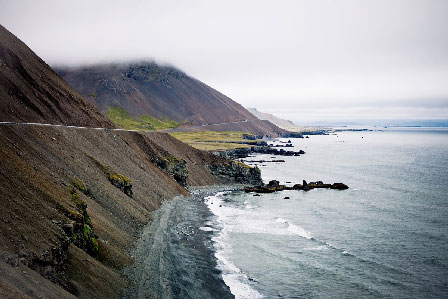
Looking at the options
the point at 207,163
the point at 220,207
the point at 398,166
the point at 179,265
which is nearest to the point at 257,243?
the point at 179,265

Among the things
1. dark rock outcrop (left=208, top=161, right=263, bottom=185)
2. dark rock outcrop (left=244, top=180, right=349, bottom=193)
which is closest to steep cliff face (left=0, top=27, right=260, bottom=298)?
dark rock outcrop (left=208, top=161, right=263, bottom=185)

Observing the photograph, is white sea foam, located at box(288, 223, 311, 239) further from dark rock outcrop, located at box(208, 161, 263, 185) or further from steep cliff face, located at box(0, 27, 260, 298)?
dark rock outcrop, located at box(208, 161, 263, 185)

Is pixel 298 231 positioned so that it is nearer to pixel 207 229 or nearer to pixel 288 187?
pixel 207 229

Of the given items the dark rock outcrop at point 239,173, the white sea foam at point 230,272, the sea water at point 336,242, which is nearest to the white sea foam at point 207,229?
the white sea foam at point 230,272

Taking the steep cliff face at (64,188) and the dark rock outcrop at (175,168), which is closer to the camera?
the steep cliff face at (64,188)

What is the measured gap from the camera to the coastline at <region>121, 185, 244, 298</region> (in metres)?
37.3

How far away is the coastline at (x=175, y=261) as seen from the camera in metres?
37.3

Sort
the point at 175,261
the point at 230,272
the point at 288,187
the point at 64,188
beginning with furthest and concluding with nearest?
the point at 288,187 < the point at 175,261 < the point at 230,272 < the point at 64,188

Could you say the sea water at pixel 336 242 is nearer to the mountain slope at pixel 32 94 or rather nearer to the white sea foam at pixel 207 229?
the white sea foam at pixel 207 229

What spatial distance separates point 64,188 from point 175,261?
1599 cm

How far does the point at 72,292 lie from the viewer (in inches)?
1195

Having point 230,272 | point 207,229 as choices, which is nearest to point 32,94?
point 207,229

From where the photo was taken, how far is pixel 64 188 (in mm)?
43500

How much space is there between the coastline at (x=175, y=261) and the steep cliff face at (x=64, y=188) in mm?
1886
